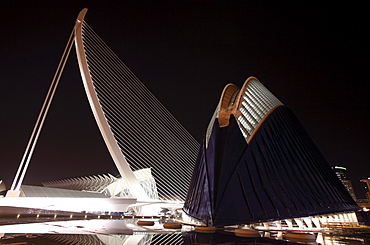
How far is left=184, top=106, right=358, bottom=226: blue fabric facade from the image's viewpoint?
35.5 ft

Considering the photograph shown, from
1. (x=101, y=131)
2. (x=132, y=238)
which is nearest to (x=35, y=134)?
(x=101, y=131)

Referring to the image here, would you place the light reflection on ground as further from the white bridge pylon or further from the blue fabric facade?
the white bridge pylon

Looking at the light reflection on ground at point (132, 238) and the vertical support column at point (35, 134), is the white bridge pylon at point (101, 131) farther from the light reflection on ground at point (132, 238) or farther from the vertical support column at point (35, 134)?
the light reflection on ground at point (132, 238)

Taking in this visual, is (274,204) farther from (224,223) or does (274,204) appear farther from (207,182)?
(207,182)

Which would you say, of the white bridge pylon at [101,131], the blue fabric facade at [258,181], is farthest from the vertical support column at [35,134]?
the blue fabric facade at [258,181]

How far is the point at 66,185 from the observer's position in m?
68.8

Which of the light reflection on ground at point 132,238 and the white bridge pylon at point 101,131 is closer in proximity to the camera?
the light reflection on ground at point 132,238

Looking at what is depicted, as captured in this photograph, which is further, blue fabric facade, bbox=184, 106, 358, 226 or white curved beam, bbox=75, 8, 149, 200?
white curved beam, bbox=75, 8, 149, 200

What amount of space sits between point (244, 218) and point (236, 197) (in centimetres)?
105

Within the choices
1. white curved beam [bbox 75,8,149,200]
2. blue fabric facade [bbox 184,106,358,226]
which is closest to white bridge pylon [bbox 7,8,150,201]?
white curved beam [bbox 75,8,149,200]

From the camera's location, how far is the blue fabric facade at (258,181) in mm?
10828

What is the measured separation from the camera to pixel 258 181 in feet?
39.1

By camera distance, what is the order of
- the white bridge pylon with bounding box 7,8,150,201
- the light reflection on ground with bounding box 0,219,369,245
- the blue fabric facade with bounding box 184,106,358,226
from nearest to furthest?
the light reflection on ground with bounding box 0,219,369,245 → the blue fabric facade with bounding box 184,106,358,226 → the white bridge pylon with bounding box 7,8,150,201

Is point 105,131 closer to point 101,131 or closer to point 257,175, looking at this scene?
point 101,131
